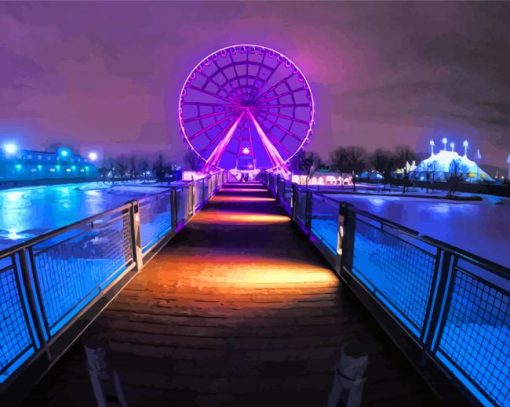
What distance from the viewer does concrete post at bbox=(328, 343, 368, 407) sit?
174cm

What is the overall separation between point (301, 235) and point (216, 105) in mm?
26930

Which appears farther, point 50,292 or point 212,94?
point 212,94

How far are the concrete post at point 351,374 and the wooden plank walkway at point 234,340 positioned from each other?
77 cm

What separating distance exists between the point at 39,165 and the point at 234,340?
119m

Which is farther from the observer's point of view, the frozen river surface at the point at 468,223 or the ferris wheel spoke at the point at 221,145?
the ferris wheel spoke at the point at 221,145

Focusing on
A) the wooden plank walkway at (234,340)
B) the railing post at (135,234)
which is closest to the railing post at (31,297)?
the wooden plank walkway at (234,340)

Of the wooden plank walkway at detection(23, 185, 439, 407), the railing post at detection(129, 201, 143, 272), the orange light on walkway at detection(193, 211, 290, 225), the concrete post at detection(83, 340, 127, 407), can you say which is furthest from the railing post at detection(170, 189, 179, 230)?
the concrete post at detection(83, 340, 127, 407)

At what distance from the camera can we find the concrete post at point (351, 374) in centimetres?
174

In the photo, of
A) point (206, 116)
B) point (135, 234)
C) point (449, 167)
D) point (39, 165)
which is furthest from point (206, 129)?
point (39, 165)

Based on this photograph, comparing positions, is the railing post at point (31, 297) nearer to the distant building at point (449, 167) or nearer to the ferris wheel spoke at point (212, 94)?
the ferris wheel spoke at point (212, 94)

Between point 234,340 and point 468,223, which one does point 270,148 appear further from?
point 234,340

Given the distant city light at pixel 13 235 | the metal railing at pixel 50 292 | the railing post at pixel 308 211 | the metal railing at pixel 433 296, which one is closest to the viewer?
the metal railing at pixel 433 296

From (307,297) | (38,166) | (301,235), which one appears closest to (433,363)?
(307,297)

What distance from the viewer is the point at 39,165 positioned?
338ft
